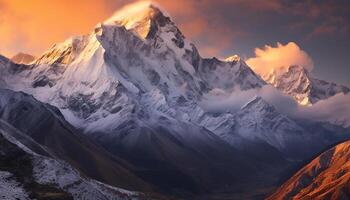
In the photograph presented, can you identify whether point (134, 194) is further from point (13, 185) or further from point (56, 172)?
point (13, 185)

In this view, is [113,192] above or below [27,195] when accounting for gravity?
above

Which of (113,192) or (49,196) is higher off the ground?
(113,192)

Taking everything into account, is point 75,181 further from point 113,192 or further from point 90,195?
point 113,192

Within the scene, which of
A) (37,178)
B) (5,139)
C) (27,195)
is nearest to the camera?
(27,195)

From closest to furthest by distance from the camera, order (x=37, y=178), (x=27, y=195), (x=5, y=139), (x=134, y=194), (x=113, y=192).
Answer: (x=27, y=195)
(x=37, y=178)
(x=5, y=139)
(x=113, y=192)
(x=134, y=194)

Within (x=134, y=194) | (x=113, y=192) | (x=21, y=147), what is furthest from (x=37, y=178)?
(x=134, y=194)

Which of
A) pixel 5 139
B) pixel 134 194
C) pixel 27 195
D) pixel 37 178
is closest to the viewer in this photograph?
pixel 27 195

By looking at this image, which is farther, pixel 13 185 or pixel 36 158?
pixel 36 158

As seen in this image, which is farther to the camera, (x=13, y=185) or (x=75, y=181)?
(x=75, y=181)

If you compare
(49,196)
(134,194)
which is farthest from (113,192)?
(49,196)
